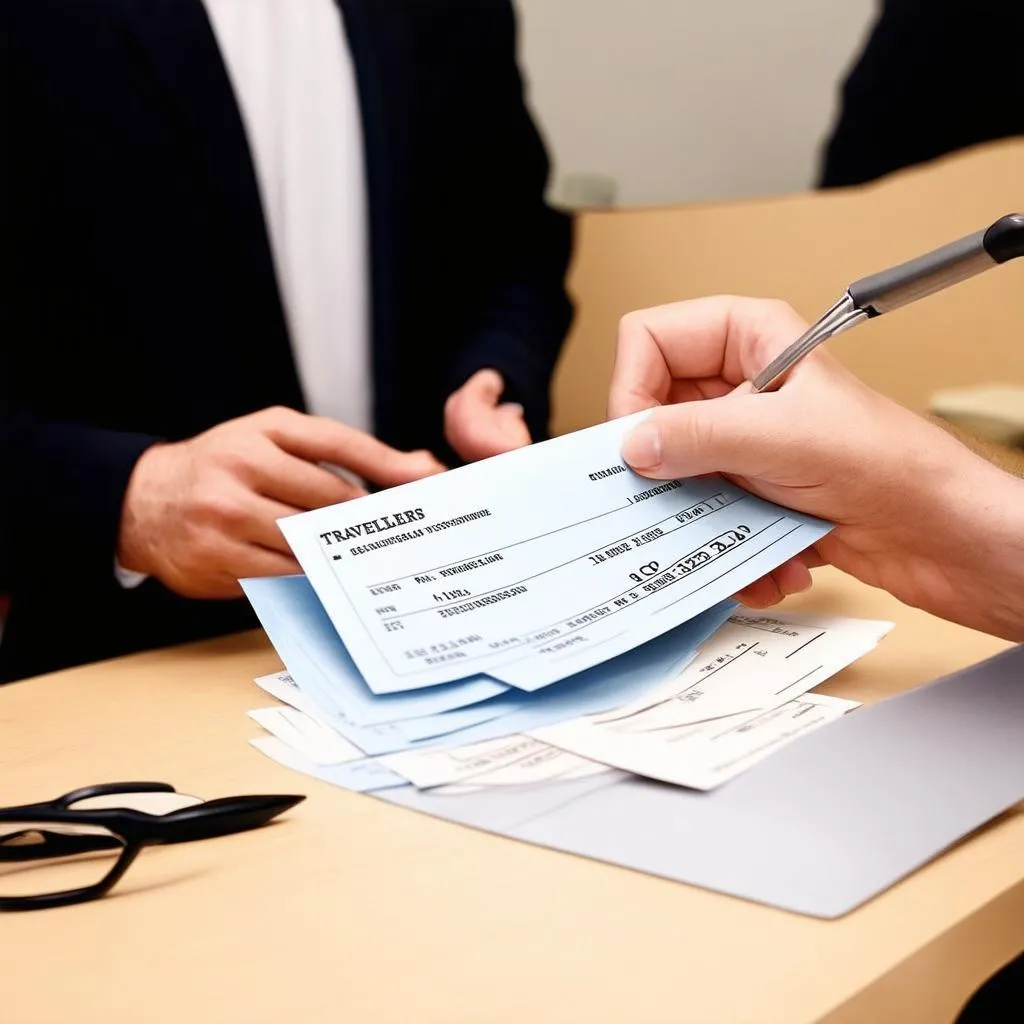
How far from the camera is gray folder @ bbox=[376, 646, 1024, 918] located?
0.36 metres

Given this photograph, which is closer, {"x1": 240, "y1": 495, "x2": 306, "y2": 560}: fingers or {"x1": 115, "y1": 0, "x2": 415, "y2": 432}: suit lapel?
{"x1": 240, "y1": 495, "x2": 306, "y2": 560}: fingers

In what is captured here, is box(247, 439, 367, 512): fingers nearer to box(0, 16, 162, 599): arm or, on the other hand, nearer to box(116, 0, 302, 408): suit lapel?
box(0, 16, 162, 599): arm

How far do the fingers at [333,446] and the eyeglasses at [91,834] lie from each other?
297 mm

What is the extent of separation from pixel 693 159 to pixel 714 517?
3.61 feet

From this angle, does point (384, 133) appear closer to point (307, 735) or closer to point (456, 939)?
point (307, 735)

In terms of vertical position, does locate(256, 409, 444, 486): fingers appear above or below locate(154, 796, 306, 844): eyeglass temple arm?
above

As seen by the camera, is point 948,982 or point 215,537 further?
point 215,537

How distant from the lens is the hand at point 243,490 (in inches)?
25.7

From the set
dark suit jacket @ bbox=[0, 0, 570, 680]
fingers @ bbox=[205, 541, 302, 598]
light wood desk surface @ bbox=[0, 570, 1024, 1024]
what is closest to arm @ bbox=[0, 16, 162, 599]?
dark suit jacket @ bbox=[0, 0, 570, 680]

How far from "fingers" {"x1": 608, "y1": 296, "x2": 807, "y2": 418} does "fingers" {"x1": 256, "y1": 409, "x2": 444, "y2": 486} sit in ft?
0.49

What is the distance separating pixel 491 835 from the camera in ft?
1.32

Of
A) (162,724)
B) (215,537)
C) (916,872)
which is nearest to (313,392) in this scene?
(215,537)

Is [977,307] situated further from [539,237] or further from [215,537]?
[215,537]

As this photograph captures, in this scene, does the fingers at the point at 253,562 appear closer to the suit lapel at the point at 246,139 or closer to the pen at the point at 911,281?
the pen at the point at 911,281
